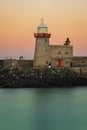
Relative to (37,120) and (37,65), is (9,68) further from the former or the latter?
(37,120)

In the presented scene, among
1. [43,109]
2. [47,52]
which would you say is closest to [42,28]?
[47,52]

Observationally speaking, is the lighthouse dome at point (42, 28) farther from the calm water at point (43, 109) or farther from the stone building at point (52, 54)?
the calm water at point (43, 109)

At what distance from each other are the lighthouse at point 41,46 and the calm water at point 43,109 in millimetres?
4395

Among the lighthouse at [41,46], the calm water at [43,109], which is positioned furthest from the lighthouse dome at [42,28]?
the calm water at [43,109]

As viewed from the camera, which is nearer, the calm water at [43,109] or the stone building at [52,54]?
the calm water at [43,109]

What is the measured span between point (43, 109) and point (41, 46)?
1682 centimetres

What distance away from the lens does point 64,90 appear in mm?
50781

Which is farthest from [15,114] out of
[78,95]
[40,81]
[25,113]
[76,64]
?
[76,64]

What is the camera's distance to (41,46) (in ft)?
179

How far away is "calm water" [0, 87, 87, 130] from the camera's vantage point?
3219 centimetres

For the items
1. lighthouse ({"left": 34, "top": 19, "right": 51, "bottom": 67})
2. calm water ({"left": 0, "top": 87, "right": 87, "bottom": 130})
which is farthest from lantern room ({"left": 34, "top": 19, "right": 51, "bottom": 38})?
calm water ({"left": 0, "top": 87, "right": 87, "bottom": 130})

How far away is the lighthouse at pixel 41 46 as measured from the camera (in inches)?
2151

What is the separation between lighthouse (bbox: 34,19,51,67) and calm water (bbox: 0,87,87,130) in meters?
4.39

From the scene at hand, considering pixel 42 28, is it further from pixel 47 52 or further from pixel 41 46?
pixel 47 52
